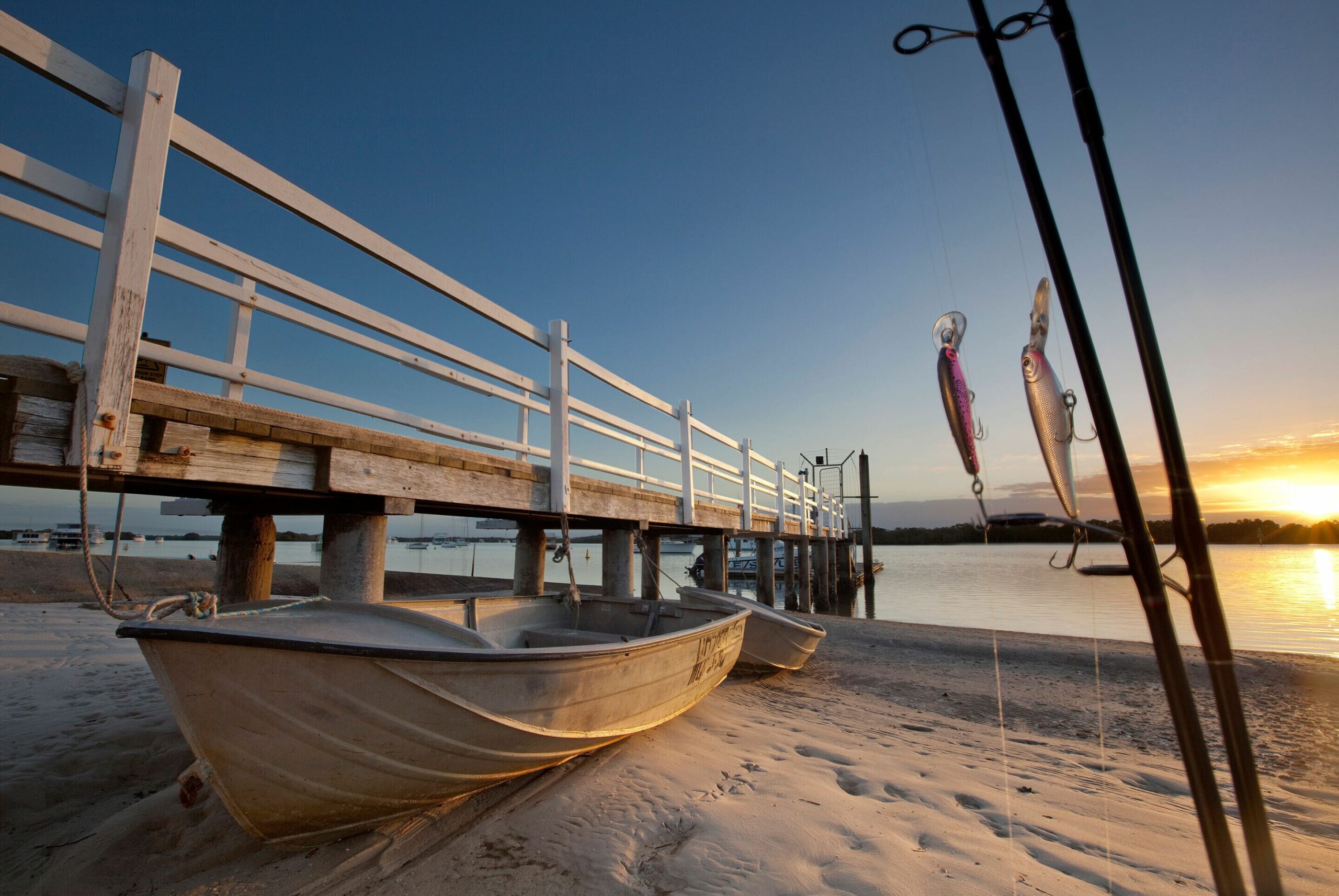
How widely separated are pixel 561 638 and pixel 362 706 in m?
2.65

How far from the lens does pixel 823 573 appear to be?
2767 centimetres

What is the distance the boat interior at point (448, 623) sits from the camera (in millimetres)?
2680

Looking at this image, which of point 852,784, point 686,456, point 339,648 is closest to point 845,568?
point 686,456

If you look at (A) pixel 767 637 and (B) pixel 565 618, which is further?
(A) pixel 767 637

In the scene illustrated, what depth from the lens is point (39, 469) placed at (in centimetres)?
306

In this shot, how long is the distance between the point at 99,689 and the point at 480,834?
5175mm

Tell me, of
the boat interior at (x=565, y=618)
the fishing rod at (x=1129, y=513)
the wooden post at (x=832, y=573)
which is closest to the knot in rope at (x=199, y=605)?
the boat interior at (x=565, y=618)

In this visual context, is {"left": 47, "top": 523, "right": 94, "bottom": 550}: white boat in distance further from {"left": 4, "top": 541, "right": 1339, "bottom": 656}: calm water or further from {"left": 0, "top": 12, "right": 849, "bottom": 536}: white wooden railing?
{"left": 0, "top": 12, "right": 849, "bottom": 536}: white wooden railing

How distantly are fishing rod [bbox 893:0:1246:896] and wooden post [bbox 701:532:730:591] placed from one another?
11693mm

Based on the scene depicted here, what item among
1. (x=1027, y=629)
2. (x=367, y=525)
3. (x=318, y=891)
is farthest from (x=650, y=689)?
(x=1027, y=629)

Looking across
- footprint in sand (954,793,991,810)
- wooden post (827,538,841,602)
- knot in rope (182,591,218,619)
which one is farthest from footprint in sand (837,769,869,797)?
wooden post (827,538,841,602)

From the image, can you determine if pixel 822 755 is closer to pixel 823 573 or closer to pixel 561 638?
pixel 561 638

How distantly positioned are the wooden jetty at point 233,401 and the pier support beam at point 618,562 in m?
1.68

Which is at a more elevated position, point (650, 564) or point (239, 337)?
point (239, 337)
